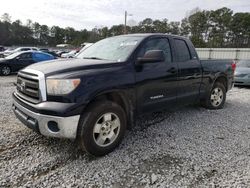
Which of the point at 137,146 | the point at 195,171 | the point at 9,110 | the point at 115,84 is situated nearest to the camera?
the point at 195,171

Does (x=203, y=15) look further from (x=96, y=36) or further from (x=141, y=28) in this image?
(x=96, y=36)

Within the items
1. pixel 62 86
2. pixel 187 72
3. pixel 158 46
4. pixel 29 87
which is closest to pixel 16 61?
pixel 29 87

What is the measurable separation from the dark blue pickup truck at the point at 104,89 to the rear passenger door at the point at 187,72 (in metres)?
0.02

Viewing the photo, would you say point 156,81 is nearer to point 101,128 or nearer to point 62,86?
point 101,128

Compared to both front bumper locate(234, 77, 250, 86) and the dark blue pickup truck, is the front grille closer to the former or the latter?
the dark blue pickup truck

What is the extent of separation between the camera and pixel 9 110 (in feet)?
17.7

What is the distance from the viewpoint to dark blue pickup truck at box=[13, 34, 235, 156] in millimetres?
2924

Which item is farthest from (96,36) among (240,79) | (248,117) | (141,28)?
(248,117)

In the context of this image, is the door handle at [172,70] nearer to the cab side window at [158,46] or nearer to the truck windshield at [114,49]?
the cab side window at [158,46]

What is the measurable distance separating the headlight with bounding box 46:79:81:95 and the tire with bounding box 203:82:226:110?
12.8 feet

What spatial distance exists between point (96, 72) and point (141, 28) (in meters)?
58.9

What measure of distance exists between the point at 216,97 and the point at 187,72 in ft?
5.90

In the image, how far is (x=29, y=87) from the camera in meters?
3.23

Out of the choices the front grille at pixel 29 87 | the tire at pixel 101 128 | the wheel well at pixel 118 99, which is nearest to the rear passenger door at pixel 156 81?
the wheel well at pixel 118 99
